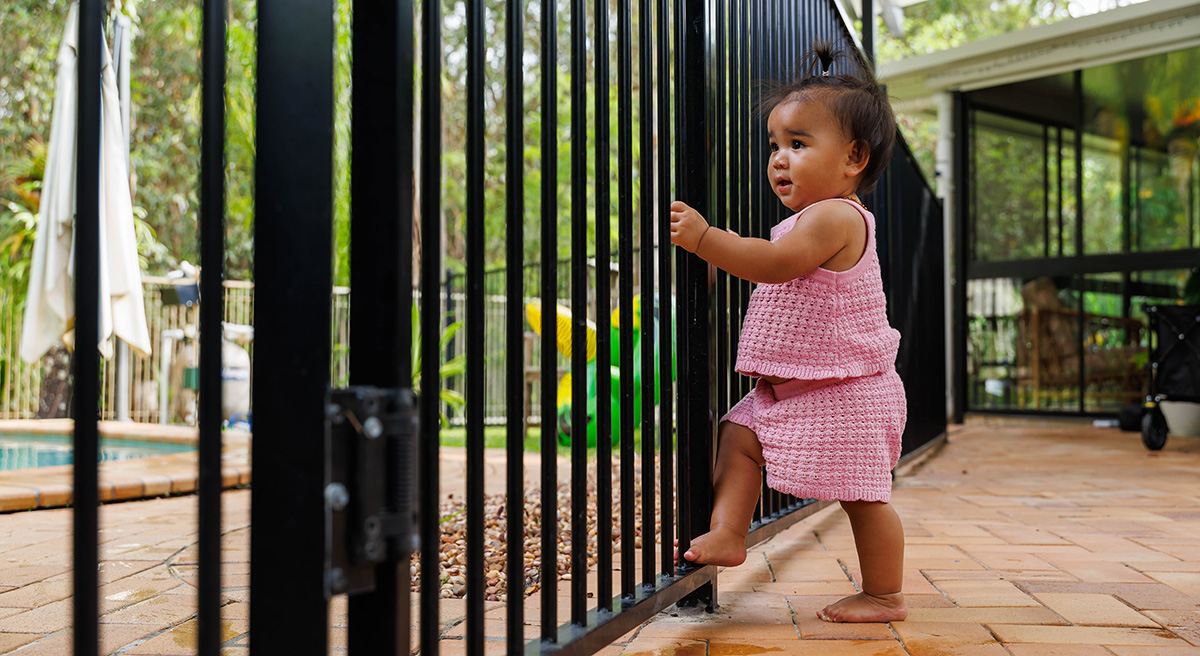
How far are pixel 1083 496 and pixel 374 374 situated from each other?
11.4 feet

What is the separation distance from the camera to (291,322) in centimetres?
76

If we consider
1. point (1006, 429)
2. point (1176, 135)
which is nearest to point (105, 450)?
point (1006, 429)

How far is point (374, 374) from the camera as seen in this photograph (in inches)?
31.5

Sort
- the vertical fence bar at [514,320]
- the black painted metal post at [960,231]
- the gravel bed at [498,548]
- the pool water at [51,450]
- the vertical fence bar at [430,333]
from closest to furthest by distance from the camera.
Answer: the vertical fence bar at [430,333] < the vertical fence bar at [514,320] < the gravel bed at [498,548] < the pool water at [51,450] < the black painted metal post at [960,231]

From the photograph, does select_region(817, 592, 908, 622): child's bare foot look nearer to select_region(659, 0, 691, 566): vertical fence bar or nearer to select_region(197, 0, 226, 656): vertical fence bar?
select_region(659, 0, 691, 566): vertical fence bar

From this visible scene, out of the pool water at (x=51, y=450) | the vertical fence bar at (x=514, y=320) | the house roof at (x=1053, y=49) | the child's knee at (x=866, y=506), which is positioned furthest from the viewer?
the house roof at (x=1053, y=49)

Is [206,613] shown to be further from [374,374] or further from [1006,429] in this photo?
[1006,429]

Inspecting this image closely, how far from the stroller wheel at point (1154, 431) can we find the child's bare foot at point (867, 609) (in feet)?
15.0

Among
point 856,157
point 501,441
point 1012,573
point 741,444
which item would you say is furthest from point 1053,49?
point 741,444

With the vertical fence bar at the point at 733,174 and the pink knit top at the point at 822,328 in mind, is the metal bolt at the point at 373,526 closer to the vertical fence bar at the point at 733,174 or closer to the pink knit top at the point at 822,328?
the pink knit top at the point at 822,328

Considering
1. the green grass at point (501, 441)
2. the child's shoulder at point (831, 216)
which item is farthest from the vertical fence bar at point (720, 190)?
the green grass at point (501, 441)

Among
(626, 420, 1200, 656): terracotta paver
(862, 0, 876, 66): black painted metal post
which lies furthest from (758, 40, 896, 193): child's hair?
(862, 0, 876, 66): black painted metal post

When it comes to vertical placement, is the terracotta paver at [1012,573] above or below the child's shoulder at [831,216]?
below

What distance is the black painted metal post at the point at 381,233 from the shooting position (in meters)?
0.80
